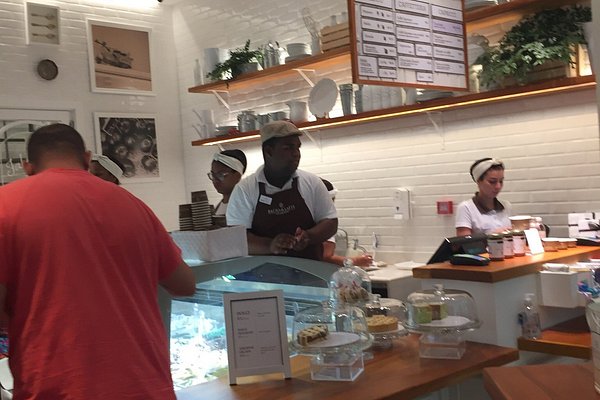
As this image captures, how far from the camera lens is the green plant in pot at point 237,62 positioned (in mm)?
6543

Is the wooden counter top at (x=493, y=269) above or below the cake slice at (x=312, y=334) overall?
above

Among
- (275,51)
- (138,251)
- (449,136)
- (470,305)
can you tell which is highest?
(275,51)

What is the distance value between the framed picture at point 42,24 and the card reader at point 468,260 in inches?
203

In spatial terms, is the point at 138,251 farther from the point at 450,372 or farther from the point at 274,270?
the point at 450,372

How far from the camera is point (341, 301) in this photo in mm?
2732

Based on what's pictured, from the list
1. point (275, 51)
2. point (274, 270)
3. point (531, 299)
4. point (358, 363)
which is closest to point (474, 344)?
point (531, 299)

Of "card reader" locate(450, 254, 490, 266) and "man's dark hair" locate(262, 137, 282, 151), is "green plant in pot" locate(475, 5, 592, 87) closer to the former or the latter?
"man's dark hair" locate(262, 137, 282, 151)

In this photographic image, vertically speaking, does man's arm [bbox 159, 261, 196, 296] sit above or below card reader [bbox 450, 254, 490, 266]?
above

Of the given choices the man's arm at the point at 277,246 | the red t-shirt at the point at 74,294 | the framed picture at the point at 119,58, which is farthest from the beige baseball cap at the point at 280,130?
the framed picture at the point at 119,58

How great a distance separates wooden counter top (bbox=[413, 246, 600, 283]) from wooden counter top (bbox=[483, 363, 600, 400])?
104cm

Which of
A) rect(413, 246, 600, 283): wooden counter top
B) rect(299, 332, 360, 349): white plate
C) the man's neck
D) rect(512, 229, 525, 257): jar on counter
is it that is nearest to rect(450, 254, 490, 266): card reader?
rect(413, 246, 600, 283): wooden counter top

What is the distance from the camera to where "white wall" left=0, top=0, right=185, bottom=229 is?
6.48 metres

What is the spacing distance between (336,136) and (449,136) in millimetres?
1208

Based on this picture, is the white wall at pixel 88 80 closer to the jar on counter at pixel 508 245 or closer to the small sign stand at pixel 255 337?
the jar on counter at pixel 508 245
